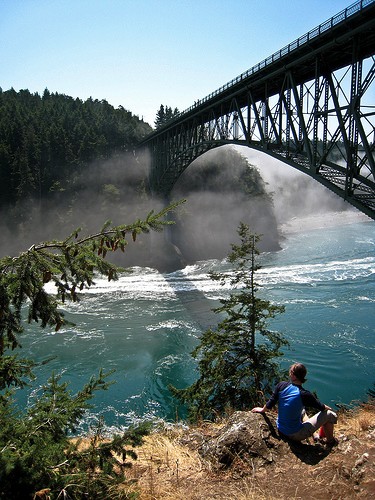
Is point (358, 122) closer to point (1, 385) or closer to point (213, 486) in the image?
point (213, 486)

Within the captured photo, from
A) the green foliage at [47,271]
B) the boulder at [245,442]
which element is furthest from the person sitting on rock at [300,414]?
the green foliage at [47,271]

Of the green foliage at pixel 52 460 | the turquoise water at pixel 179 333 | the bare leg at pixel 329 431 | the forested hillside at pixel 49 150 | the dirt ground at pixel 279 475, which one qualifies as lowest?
the turquoise water at pixel 179 333

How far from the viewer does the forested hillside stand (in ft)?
199

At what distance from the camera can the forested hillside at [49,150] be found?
2384 inches

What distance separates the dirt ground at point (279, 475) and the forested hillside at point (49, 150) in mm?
60030

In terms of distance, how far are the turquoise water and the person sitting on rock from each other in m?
10.3

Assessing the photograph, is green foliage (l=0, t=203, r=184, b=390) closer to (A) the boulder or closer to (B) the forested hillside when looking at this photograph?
(A) the boulder

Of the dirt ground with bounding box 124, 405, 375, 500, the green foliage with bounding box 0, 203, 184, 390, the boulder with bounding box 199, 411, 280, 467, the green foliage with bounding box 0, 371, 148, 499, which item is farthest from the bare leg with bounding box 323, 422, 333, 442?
the green foliage with bounding box 0, 203, 184, 390

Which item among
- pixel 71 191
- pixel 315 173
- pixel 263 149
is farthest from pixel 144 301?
pixel 71 191

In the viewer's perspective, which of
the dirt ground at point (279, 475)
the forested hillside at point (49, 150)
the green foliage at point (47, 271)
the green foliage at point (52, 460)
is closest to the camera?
the green foliage at point (52, 460)

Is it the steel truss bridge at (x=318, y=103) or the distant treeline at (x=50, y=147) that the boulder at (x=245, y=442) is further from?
the distant treeline at (x=50, y=147)

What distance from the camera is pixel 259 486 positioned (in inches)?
178

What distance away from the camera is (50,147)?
215 ft

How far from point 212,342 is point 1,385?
7.46m
